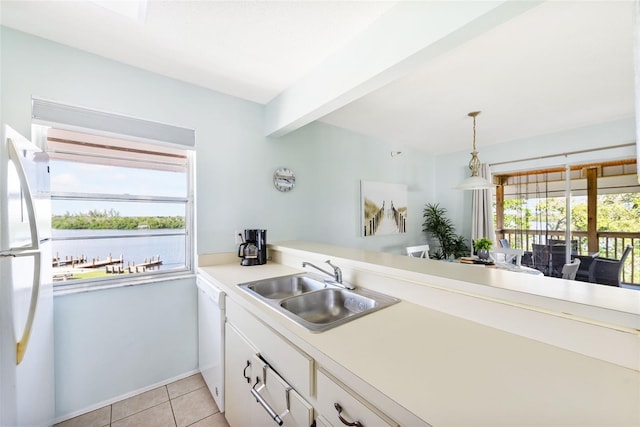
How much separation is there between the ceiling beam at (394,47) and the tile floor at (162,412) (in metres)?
2.19

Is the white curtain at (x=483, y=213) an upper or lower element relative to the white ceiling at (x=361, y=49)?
lower

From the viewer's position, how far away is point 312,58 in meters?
1.72

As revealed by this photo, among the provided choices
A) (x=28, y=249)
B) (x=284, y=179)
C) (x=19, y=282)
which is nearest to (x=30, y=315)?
(x=19, y=282)

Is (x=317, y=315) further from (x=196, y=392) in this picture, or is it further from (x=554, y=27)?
(x=554, y=27)

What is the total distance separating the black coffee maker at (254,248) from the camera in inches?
85.2

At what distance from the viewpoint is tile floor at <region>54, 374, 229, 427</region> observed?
160 cm

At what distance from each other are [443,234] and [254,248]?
317 centimetres

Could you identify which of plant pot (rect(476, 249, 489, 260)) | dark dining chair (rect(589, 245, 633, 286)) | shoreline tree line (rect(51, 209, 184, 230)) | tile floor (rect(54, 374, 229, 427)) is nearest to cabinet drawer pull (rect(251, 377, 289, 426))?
tile floor (rect(54, 374, 229, 427))

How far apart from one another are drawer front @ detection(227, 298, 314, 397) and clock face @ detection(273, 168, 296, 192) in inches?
53.5

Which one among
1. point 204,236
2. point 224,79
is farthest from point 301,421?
point 224,79

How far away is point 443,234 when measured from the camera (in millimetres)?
4066

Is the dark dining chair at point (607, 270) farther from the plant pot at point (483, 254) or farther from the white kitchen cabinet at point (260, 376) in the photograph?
the white kitchen cabinet at point (260, 376)

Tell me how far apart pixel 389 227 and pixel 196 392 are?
2.85m

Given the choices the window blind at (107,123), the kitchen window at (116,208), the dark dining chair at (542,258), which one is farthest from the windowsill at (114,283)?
the dark dining chair at (542,258)
